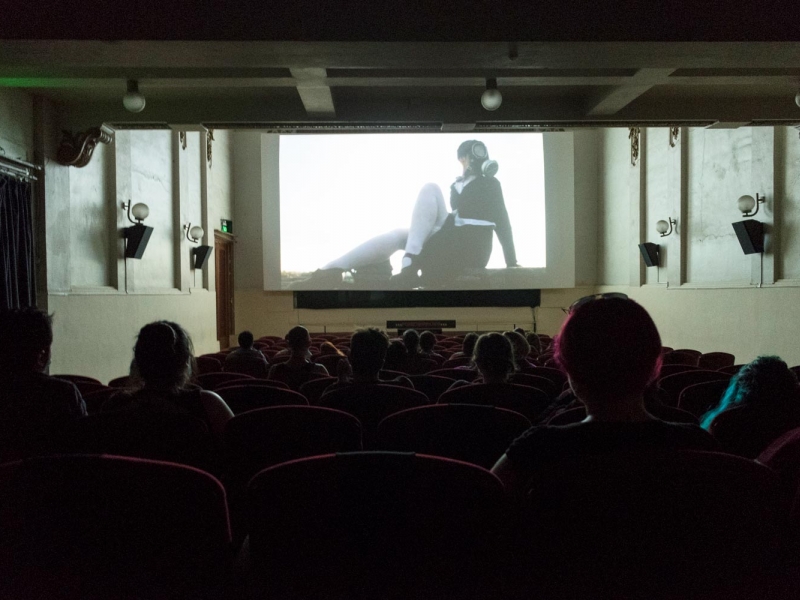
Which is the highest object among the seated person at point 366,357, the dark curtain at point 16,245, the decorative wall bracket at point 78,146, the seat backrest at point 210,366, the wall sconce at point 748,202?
the decorative wall bracket at point 78,146

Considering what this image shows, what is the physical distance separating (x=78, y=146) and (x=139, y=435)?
6042mm

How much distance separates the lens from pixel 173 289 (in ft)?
32.6

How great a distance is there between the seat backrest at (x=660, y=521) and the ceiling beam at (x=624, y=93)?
519 cm

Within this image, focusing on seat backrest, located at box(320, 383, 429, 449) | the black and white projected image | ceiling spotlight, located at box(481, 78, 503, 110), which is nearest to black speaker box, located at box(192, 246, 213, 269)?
the black and white projected image

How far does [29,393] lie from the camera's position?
91.2 inches

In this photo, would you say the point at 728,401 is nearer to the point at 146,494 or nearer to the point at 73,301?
the point at 146,494

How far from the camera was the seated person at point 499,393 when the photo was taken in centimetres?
289

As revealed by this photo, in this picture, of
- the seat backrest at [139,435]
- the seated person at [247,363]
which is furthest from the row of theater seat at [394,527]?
the seated person at [247,363]

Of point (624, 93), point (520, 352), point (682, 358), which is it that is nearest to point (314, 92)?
point (624, 93)

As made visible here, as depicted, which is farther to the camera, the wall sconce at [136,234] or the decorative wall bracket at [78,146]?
the wall sconce at [136,234]

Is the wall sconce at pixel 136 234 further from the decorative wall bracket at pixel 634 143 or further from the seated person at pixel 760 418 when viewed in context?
the decorative wall bracket at pixel 634 143

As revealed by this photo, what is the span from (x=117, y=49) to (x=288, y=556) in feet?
14.2

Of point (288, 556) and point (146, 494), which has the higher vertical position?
point (146, 494)

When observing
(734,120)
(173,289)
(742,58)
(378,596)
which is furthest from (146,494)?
(173,289)
